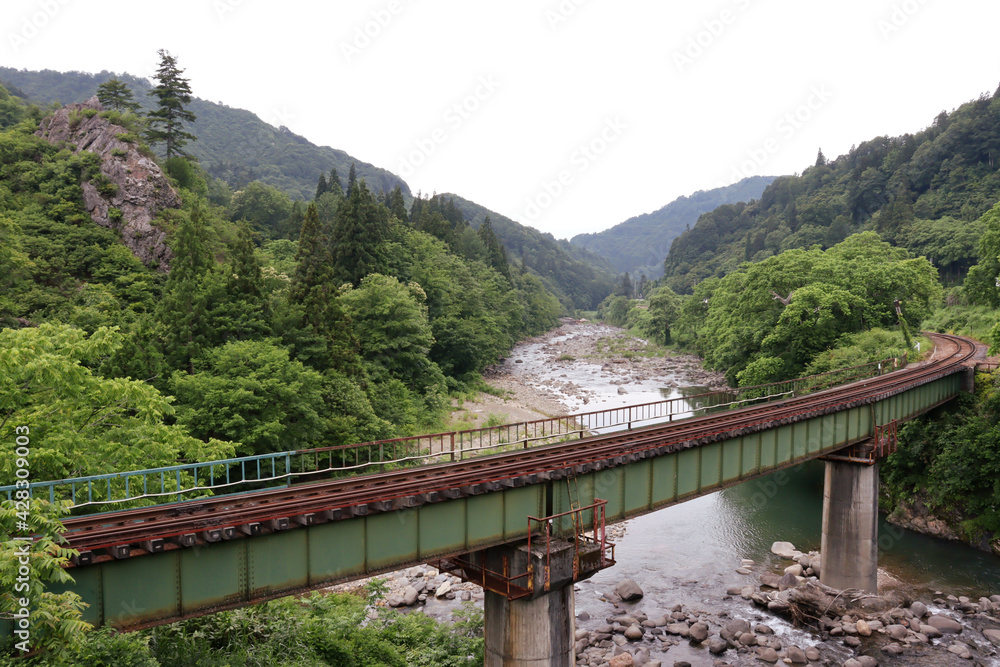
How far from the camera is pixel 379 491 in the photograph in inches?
571

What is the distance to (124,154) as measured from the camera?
49156 mm

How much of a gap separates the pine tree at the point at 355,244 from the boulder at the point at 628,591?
38.6 m

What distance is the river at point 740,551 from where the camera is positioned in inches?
1050

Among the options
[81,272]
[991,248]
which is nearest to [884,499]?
[991,248]

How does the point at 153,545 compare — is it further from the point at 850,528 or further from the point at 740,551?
the point at 740,551

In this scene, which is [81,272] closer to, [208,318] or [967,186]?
[208,318]

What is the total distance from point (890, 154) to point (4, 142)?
499ft

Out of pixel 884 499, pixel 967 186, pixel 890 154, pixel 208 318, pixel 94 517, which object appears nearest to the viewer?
pixel 94 517

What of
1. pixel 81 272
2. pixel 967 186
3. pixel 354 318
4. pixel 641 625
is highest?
pixel 967 186

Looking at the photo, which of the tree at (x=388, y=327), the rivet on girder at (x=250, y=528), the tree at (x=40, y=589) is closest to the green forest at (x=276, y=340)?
the tree at (x=40, y=589)

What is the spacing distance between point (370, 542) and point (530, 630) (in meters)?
5.21

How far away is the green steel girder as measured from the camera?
10.6 meters

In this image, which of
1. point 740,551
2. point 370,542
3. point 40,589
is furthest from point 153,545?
point 740,551

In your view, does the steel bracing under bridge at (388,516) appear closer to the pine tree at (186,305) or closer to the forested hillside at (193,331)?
the forested hillside at (193,331)
